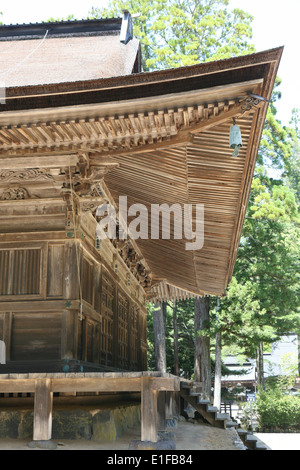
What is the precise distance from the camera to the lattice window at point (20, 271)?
284 inches

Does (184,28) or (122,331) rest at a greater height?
(184,28)

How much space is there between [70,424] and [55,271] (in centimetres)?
221

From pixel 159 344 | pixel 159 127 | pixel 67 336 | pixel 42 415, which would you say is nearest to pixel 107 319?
pixel 67 336

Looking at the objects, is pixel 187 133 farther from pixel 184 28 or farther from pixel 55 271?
pixel 184 28

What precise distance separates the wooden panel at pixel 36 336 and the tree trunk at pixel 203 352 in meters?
15.3

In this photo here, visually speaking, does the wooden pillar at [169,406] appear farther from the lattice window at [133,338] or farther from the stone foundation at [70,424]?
the stone foundation at [70,424]

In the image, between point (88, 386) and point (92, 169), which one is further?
point (92, 169)

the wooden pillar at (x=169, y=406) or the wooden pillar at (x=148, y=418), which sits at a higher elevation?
Answer: the wooden pillar at (x=148, y=418)

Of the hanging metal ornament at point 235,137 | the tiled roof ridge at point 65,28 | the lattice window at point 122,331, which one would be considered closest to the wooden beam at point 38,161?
the hanging metal ornament at point 235,137

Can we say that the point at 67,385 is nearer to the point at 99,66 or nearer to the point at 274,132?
the point at 99,66

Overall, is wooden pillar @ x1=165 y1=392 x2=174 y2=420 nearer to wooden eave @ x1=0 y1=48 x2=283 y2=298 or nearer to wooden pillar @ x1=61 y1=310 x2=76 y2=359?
wooden pillar @ x1=61 y1=310 x2=76 y2=359

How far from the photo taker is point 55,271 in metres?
7.21

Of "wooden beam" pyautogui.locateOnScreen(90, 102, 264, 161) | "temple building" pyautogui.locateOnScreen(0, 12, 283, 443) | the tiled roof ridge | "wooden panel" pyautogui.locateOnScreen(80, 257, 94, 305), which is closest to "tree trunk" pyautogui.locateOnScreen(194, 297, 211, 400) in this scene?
"temple building" pyautogui.locateOnScreen(0, 12, 283, 443)

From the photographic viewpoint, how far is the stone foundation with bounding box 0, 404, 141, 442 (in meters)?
5.94
